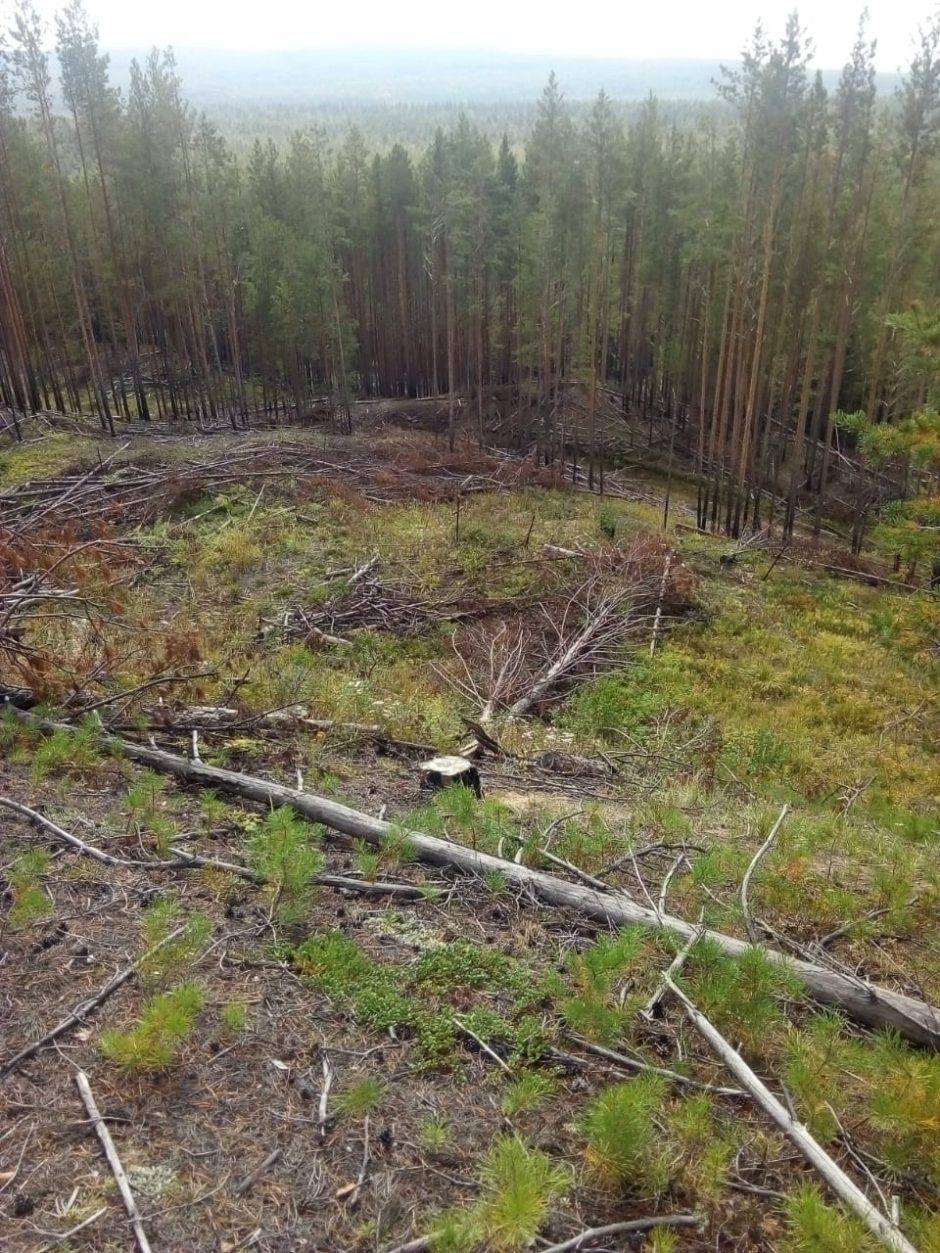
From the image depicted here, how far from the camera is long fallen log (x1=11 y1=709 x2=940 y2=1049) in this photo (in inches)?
140

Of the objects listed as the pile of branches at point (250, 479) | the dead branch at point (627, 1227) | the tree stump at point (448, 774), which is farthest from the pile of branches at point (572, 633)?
the dead branch at point (627, 1227)

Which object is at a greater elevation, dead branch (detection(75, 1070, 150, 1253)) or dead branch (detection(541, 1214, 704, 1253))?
dead branch (detection(75, 1070, 150, 1253))

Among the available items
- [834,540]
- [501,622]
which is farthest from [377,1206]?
[834,540]

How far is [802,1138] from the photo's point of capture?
278 centimetres

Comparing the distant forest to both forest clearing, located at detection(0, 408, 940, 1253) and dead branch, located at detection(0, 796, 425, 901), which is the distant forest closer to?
forest clearing, located at detection(0, 408, 940, 1253)

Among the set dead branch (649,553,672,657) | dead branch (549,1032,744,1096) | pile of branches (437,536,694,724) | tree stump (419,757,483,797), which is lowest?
dead branch (649,553,672,657)

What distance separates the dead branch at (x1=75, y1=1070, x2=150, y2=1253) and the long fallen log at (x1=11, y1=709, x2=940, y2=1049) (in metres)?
2.13

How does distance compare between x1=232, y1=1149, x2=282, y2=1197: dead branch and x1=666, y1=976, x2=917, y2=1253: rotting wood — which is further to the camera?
x1=232, y1=1149, x2=282, y2=1197: dead branch

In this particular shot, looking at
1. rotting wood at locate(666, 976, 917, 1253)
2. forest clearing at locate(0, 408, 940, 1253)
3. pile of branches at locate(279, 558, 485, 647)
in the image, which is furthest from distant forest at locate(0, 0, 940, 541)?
rotting wood at locate(666, 976, 917, 1253)

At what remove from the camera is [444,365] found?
120ft

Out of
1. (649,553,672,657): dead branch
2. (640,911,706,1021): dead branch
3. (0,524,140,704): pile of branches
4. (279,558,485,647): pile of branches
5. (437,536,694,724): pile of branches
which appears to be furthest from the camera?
(649,553,672,657): dead branch

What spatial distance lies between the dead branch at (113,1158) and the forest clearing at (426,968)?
4 centimetres

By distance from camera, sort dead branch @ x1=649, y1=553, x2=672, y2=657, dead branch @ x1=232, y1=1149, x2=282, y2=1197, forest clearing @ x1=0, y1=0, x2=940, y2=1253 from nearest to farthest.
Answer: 1. dead branch @ x1=232, y1=1149, x2=282, y2=1197
2. forest clearing @ x1=0, y1=0, x2=940, y2=1253
3. dead branch @ x1=649, y1=553, x2=672, y2=657

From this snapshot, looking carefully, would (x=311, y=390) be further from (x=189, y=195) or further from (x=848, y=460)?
(x=848, y=460)
